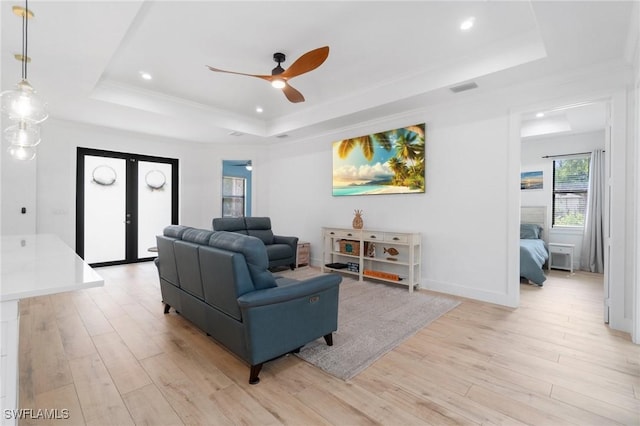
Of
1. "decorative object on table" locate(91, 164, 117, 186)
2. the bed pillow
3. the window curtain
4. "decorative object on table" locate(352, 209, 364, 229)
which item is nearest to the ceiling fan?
"decorative object on table" locate(352, 209, 364, 229)

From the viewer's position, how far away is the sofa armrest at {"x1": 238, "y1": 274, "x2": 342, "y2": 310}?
79.4 inches

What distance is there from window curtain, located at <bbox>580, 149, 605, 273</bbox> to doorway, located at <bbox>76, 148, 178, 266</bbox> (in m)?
8.19

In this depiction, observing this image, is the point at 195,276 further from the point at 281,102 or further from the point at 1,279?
the point at 281,102

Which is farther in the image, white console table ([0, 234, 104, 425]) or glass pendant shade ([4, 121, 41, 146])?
glass pendant shade ([4, 121, 41, 146])

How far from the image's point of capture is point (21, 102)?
234cm

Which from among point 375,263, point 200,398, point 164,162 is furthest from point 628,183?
point 164,162

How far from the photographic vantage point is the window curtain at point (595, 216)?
540 cm

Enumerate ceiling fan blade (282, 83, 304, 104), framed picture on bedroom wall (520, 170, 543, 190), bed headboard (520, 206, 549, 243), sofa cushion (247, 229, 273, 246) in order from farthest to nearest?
framed picture on bedroom wall (520, 170, 543, 190)
bed headboard (520, 206, 549, 243)
sofa cushion (247, 229, 273, 246)
ceiling fan blade (282, 83, 304, 104)

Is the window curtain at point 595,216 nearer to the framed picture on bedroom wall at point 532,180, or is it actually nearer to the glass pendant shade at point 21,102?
the framed picture on bedroom wall at point 532,180

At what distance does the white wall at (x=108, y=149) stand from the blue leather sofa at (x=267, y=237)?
156 centimetres

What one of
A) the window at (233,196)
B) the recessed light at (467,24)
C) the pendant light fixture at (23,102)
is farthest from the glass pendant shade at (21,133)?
the window at (233,196)

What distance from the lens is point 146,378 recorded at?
2.10 metres

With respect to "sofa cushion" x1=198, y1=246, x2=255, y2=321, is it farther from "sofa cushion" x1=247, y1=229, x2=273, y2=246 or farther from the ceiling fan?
"sofa cushion" x1=247, y1=229, x2=273, y2=246

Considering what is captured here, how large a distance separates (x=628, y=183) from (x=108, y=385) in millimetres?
4854
